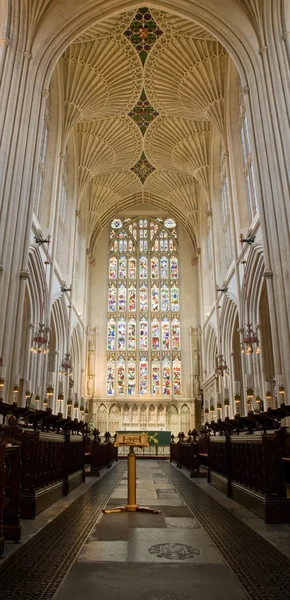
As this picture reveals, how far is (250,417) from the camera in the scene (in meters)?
6.64

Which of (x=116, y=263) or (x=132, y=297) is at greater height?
(x=116, y=263)

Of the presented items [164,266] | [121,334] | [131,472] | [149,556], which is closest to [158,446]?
[121,334]

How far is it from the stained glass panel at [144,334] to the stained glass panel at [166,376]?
145 cm

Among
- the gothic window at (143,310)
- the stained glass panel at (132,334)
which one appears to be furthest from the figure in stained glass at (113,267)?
Answer: the stained glass panel at (132,334)

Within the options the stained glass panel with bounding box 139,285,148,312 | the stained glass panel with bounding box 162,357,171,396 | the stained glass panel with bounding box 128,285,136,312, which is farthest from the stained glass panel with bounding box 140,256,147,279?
the stained glass panel with bounding box 162,357,171,396

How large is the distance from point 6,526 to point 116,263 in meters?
25.2

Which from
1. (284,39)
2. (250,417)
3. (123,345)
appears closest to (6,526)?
(250,417)

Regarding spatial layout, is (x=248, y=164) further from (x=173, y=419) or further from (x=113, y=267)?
(x=173, y=419)

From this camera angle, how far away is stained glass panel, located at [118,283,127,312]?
91.9 ft

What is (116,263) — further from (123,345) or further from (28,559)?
(28,559)

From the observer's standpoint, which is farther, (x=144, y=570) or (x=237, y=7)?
(x=237, y=7)

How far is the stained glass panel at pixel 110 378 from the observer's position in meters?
26.2

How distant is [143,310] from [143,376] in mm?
4136

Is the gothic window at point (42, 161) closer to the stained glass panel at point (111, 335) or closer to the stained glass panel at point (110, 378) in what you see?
the stained glass panel at point (111, 335)
